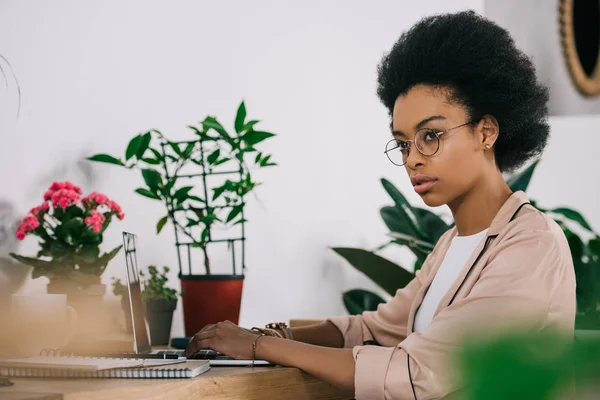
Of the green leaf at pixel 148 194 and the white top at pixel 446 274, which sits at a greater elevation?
the green leaf at pixel 148 194

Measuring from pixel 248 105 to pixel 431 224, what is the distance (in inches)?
28.2

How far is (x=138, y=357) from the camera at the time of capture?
1268mm

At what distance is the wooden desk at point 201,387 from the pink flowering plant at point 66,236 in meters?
0.56

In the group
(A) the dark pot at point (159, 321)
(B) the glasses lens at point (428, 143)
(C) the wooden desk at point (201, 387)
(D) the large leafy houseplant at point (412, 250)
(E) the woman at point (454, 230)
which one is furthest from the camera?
(D) the large leafy houseplant at point (412, 250)

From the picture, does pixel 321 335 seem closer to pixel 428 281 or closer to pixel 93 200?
pixel 428 281

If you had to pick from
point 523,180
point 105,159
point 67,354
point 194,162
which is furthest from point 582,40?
point 67,354

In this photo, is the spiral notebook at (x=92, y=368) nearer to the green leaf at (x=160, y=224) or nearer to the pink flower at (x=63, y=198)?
the pink flower at (x=63, y=198)

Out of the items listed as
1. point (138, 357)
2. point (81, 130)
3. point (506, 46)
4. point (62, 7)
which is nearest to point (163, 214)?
point (81, 130)

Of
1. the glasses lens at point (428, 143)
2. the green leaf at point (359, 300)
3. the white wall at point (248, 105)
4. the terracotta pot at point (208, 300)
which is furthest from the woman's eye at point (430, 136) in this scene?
the green leaf at point (359, 300)

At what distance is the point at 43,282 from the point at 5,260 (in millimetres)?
104

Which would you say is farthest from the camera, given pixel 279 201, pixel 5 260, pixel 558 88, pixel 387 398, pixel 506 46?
pixel 558 88

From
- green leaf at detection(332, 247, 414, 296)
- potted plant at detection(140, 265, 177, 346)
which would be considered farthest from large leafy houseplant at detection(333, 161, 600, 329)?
potted plant at detection(140, 265, 177, 346)

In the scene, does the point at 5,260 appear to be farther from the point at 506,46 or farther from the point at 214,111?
the point at 506,46

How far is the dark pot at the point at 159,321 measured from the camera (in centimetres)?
180
